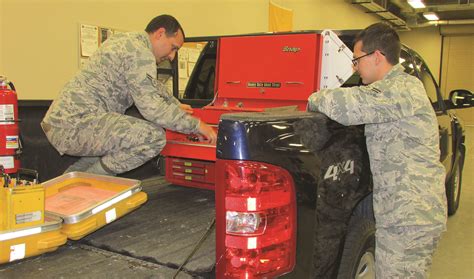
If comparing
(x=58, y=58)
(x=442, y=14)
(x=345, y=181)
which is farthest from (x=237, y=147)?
(x=442, y=14)

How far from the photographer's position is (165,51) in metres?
3.07

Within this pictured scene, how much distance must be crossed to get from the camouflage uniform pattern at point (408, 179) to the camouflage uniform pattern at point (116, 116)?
1133 mm

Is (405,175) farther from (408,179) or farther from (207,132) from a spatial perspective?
(207,132)

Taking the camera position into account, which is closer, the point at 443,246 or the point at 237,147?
the point at 237,147

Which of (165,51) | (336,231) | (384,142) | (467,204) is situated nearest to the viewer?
(336,231)

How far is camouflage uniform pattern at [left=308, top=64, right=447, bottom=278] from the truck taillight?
0.87 meters

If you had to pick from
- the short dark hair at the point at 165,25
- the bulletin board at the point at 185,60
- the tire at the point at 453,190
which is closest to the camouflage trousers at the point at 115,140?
the short dark hair at the point at 165,25

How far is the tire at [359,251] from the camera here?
196cm

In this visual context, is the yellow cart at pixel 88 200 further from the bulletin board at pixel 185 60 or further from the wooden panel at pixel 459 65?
the wooden panel at pixel 459 65

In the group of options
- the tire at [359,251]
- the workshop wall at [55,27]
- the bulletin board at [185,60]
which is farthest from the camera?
the bulletin board at [185,60]

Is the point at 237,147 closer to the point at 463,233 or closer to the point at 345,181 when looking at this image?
the point at 345,181

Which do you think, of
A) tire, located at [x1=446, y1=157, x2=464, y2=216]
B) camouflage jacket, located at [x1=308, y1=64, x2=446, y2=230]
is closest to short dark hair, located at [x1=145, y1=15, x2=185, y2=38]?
camouflage jacket, located at [x1=308, y1=64, x2=446, y2=230]

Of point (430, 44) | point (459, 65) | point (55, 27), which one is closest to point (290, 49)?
point (55, 27)

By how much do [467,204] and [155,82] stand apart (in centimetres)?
514
